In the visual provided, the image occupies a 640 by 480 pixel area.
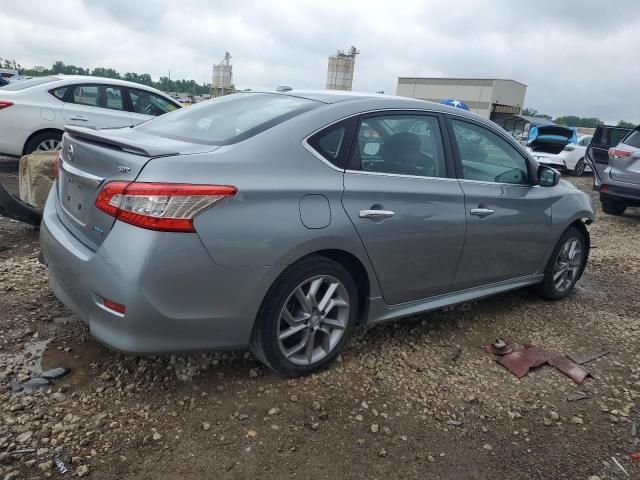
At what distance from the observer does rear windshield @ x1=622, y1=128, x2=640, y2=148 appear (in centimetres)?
862

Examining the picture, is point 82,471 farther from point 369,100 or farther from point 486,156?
point 486,156

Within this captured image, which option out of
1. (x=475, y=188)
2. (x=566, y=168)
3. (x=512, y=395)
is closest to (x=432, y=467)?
(x=512, y=395)

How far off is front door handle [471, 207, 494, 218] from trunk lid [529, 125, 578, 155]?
14682 mm

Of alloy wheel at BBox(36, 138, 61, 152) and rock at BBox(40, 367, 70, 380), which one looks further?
alloy wheel at BBox(36, 138, 61, 152)

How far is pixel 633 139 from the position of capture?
28.6 feet

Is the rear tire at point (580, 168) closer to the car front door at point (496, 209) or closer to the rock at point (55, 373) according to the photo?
the car front door at point (496, 209)

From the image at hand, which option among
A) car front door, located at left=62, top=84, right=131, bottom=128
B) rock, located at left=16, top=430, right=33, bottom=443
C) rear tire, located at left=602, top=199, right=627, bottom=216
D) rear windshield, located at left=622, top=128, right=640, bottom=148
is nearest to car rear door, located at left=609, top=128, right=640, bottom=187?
rear windshield, located at left=622, top=128, right=640, bottom=148

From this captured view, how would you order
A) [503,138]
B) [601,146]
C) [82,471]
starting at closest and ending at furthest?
[82,471] < [503,138] < [601,146]

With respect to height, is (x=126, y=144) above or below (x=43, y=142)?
above

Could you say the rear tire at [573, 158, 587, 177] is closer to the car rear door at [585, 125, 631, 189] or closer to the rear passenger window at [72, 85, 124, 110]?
the car rear door at [585, 125, 631, 189]

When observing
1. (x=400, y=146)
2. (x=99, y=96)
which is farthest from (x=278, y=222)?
(x=99, y=96)

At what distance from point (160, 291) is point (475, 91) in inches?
2237

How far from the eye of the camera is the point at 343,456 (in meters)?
2.47

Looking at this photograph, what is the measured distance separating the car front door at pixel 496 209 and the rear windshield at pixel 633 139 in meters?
5.58
